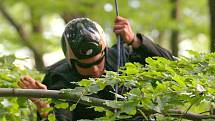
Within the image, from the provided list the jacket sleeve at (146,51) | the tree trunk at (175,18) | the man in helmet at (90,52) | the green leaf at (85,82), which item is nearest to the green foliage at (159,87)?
the green leaf at (85,82)

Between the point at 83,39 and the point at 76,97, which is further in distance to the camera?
the point at 83,39

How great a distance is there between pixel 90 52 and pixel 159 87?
3.97 feet

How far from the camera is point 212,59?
8.88ft

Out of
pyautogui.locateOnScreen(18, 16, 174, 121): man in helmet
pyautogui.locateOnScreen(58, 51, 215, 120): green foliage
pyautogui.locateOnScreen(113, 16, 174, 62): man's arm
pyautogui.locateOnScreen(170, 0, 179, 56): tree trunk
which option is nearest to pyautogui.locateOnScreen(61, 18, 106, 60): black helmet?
pyautogui.locateOnScreen(18, 16, 174, 121): man in helmet

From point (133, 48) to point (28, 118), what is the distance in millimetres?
1106

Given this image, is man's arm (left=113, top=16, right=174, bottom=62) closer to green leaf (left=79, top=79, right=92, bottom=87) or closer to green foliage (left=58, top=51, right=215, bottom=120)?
green foliage (left=58, top=51, right=215, bottom=120)

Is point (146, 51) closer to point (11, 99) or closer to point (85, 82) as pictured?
point (11, 99)

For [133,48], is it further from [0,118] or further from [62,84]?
[0,118]

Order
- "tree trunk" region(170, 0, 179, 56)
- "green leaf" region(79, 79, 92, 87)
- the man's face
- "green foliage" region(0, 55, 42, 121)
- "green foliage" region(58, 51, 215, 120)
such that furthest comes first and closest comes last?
"tree trunk" region(170, 0, 179, 56)
the man's face
"green foliage" region(0, 55, 42, 121)
"green leaf" region(79, 79, 92, 87)
"green foliage" region(58, 51, 215, 120)

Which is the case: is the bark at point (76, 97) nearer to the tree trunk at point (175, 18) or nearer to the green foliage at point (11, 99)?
the green foliage at point (11, 99)

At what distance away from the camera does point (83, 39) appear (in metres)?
3.53

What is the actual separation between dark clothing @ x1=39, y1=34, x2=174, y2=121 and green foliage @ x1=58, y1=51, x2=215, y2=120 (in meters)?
0.96

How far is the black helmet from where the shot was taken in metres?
3.53

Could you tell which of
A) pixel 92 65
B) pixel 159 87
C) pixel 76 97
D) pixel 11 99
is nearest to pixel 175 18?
pixel 92 65
